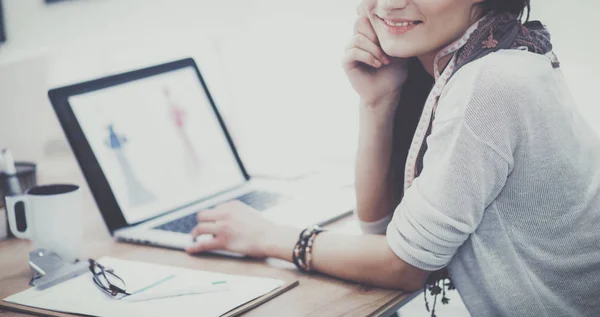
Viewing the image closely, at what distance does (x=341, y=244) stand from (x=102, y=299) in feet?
1.20

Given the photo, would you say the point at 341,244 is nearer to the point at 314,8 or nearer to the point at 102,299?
the point at 102,299

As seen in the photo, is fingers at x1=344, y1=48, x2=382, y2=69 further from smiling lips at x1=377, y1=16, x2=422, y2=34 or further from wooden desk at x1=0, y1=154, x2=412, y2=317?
wooden desk at x1=0, y1=154, x2=412, y2=317

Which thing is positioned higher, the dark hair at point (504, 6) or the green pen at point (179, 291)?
the dark hair at point (504, 6)

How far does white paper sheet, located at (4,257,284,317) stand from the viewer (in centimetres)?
88

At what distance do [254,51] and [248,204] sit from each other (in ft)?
3.70

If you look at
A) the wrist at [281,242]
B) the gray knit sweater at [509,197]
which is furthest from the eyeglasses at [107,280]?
the gray knit sweater at [509,197]

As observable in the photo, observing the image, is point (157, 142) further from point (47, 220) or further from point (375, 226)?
point (375, 226)

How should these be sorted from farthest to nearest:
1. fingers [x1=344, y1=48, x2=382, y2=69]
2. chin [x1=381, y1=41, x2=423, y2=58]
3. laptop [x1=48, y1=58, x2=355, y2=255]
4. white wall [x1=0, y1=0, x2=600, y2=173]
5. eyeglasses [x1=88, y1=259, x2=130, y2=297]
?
1. white wall [x1=0, y1=0, x2=600, y2=173]
2. laptop [x1=48, y1=58, x2=355, y2=255]
3. fingers [x1=344, y1=48, x2=382, y2=69]
4. chin [x1=381, y1=41, x2=423, y2=58]
5. eyeglasses [x1=88, y1=259, x2=130, y2=297]

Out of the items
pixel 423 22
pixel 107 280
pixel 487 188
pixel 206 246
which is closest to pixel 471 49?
pixel 423 22

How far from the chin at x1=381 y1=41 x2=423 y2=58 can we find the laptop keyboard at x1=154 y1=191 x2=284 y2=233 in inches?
18.1

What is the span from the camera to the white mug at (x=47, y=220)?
109 cm

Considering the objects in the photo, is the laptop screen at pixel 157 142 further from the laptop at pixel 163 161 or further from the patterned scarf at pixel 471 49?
the patterned scarf at pixel 471 49

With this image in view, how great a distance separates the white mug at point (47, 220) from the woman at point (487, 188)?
0.31 m

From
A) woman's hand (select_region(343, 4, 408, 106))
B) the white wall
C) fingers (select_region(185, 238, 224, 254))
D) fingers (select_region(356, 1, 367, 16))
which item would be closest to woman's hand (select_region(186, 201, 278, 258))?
fingers (select_region(185, 238, 224, 254))
